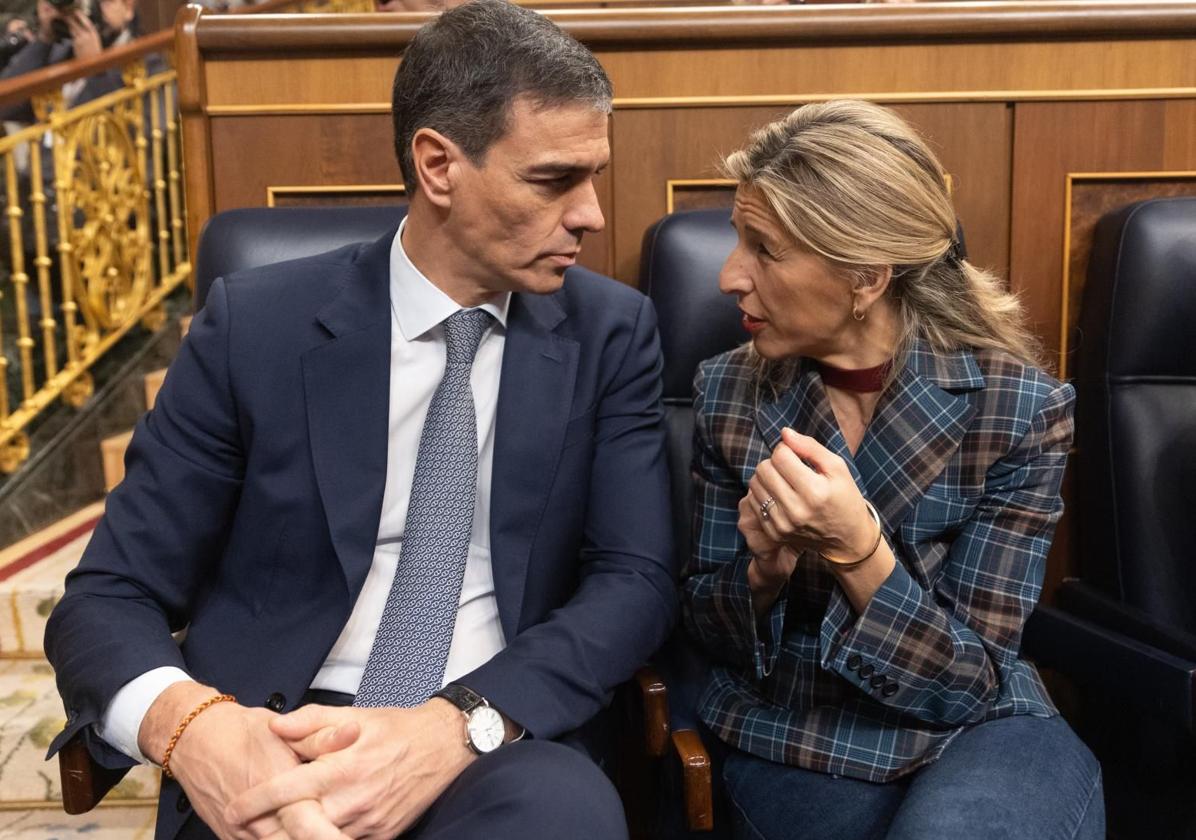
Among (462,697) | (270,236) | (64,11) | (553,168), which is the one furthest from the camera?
(64,11)

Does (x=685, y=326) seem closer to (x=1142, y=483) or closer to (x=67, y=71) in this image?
(x=1142, y=483)

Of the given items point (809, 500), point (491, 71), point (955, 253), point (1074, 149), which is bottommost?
point (809, 500)

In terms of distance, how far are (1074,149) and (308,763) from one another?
149 cm

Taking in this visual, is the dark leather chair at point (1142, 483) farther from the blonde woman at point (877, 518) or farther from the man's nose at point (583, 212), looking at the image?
the man's nose at point (583, 212)

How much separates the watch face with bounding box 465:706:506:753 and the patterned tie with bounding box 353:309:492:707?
139 mm

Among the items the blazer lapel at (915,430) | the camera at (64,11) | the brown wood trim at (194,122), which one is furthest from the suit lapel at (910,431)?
the camera at (64,11)

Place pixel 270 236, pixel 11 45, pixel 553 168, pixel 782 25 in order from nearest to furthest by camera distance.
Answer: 1. pixel 553 168
2. pixel 270 236
3. pixel 782 25
4. pixel 11 45

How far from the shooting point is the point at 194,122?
6.54ft

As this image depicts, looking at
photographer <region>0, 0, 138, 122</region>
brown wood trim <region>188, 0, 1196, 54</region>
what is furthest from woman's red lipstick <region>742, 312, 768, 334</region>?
photographer <region>0, 0, 138, 122</region>

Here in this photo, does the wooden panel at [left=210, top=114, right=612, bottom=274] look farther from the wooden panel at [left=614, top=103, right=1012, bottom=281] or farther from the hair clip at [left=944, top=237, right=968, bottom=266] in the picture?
the hair clip at [left=944, top=237, right=968, bottom=266]

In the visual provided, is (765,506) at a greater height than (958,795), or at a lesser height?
greater

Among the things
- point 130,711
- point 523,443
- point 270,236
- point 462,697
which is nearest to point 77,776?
point 130,711

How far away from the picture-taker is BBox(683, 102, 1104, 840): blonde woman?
135 centimetres

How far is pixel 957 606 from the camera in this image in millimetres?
1430
